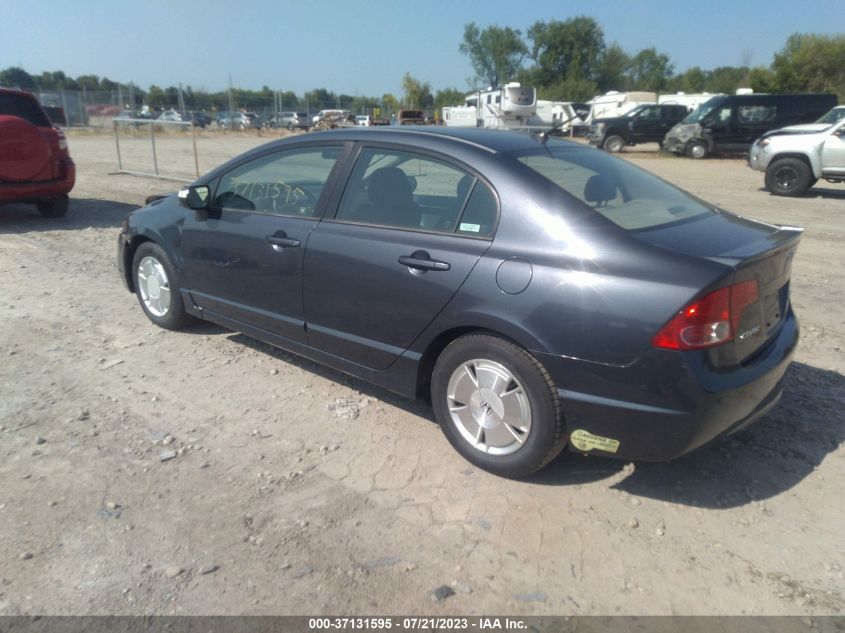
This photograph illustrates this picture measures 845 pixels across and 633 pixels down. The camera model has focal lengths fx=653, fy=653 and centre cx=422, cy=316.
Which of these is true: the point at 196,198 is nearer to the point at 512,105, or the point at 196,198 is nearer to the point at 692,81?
the point at 512,105

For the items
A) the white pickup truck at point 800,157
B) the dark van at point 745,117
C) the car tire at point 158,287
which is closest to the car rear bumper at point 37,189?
the car tire at point 158,287

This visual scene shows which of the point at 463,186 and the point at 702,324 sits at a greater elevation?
the point at 463,186

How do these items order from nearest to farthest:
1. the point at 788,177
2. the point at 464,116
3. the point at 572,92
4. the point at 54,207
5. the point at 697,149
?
the point at 54,207 < the point at 788,177 < the point at 697,149 < the point at 464,116 < the point at 572,92

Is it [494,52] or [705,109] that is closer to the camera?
[705,109]

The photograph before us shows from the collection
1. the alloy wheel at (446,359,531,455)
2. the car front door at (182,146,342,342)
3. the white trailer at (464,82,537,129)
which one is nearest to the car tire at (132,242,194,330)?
→ the car front door at (182,146,342,342)

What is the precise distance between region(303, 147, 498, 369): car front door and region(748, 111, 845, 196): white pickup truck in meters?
12.6

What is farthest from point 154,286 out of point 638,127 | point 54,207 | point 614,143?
point 638,127

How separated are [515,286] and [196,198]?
103 inches

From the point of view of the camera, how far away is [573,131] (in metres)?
40.3

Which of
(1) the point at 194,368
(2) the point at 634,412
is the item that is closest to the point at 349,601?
(2) the point at 634,412

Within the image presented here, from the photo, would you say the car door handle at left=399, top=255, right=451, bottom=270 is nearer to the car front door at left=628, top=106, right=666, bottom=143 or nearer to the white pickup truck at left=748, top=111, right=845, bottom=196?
the white pickup truck at left=748, top=111, right=845, bottom=196

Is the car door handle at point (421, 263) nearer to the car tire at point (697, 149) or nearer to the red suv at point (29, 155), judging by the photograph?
the red suv at point (29, 155)

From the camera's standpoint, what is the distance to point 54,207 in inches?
390

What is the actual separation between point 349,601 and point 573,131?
134ft
